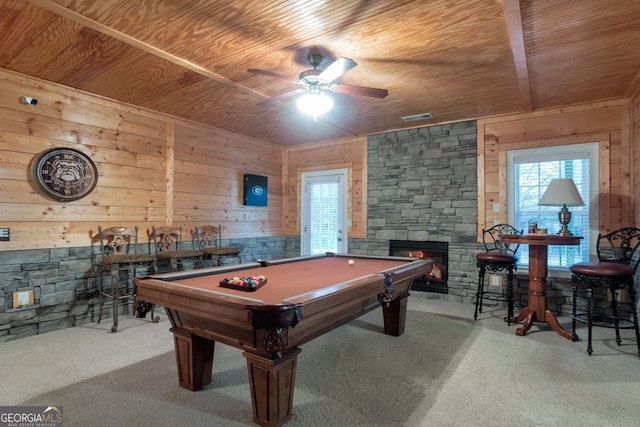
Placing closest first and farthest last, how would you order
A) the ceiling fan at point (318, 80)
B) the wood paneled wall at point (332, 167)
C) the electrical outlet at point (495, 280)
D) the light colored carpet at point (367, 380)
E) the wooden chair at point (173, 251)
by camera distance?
the light colored carpet at point (367, 380) → the ceiling fan at point (318, 80) → the wooden chair at point (173, 251) → the electrical outlet at point (495, 280) → the wood paneled wall at point (332, 167)

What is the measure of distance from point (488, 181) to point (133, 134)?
4534 mm

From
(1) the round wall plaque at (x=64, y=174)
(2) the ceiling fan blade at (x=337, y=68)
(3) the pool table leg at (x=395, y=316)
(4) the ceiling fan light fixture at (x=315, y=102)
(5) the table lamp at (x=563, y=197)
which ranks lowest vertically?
(3) the pool table leg at (x=395, y=316)

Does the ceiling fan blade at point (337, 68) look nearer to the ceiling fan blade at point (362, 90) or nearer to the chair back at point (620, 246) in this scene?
the ceiling fan blade at point (362, 90)

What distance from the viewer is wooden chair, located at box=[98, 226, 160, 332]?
346cm

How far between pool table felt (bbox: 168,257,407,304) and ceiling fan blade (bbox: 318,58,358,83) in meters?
1.54

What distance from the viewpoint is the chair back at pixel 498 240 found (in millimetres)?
4293

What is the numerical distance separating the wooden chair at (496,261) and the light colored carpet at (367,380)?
0.57 metres

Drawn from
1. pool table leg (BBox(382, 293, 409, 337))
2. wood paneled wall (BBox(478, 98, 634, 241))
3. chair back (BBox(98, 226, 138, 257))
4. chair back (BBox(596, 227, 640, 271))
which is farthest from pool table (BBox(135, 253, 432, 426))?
wood paneled wall (BBox(478, 98, 634, 241))

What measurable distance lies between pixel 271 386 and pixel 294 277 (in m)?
0.92

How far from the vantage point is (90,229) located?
12.3 ft

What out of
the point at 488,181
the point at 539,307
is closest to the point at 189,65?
the point at 488,181

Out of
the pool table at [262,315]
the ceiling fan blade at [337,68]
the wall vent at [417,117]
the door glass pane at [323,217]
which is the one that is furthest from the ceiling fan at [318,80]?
the door glass pane at [323,217]

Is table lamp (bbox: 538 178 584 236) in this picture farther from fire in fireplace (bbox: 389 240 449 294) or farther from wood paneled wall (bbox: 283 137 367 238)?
wood paneled wall (bbox: 283 137 367 238)

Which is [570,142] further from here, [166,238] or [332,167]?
[166,238]
